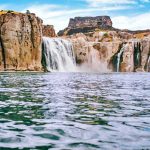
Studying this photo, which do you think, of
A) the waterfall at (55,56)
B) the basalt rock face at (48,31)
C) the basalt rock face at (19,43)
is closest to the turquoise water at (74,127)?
the basalt rock face at (19,43)

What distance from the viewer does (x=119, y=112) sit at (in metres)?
15.1

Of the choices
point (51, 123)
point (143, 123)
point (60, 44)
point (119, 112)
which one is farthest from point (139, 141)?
point (60, 44)

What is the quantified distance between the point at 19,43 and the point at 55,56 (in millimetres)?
10624

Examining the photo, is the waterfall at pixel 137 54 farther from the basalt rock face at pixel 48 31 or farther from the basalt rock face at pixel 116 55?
the basalt rock face at pixel 48 31

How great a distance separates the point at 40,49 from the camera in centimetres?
9631

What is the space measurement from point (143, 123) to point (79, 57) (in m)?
103

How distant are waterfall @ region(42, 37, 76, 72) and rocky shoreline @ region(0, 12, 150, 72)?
9.07 ft

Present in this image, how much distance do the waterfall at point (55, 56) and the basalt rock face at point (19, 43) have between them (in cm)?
365

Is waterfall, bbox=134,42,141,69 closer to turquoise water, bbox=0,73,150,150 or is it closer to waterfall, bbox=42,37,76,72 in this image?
waterfall, bbox=42,37,76,72

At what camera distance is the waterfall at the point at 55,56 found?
9869 centimetres

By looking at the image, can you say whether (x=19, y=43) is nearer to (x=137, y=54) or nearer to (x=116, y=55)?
(x=116, y=55)

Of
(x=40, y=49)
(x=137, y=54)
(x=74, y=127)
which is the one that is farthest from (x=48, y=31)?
(x=74, y=127)

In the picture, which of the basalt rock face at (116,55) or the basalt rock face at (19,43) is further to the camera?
the basalt rock face at (116,55)

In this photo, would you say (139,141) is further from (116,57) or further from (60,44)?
(116,57)
